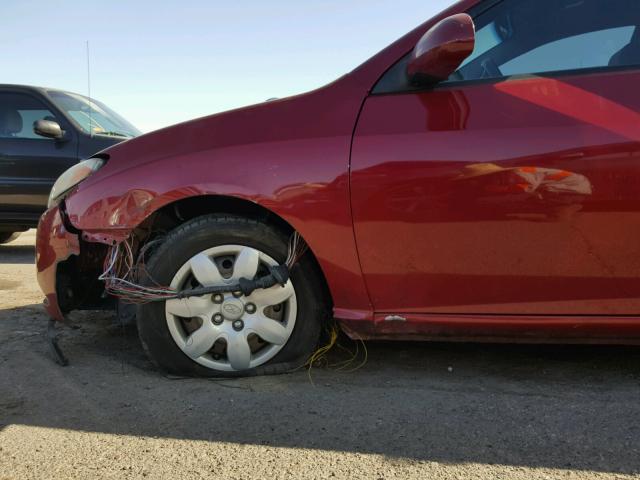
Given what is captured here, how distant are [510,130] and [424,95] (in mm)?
363

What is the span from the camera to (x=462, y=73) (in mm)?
2307

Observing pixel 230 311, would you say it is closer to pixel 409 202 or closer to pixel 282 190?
pixel 282 190

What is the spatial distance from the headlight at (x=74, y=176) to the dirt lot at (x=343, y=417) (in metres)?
0.82

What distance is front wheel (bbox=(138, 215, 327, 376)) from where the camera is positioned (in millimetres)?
2375

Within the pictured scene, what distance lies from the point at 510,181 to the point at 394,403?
982 millimetres

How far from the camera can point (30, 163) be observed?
5.79 meters

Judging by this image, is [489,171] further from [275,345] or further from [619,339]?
[275,345]

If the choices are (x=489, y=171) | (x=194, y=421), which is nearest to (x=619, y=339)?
(x=489, y=171)

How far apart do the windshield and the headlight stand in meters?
3.36

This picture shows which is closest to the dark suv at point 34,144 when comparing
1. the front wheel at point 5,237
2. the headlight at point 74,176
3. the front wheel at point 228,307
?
the front wheel at point 5,237

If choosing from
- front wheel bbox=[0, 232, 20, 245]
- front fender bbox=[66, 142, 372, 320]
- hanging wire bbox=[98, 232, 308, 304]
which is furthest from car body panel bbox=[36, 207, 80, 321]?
front wheel bbox=[0, 232, 20, 245]

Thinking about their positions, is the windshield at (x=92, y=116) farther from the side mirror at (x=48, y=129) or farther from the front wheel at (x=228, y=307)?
the front wheel at (x=228, y=307)

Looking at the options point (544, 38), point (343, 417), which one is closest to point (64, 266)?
point (343, 417)

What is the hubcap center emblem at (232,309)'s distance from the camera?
2.37 metres
